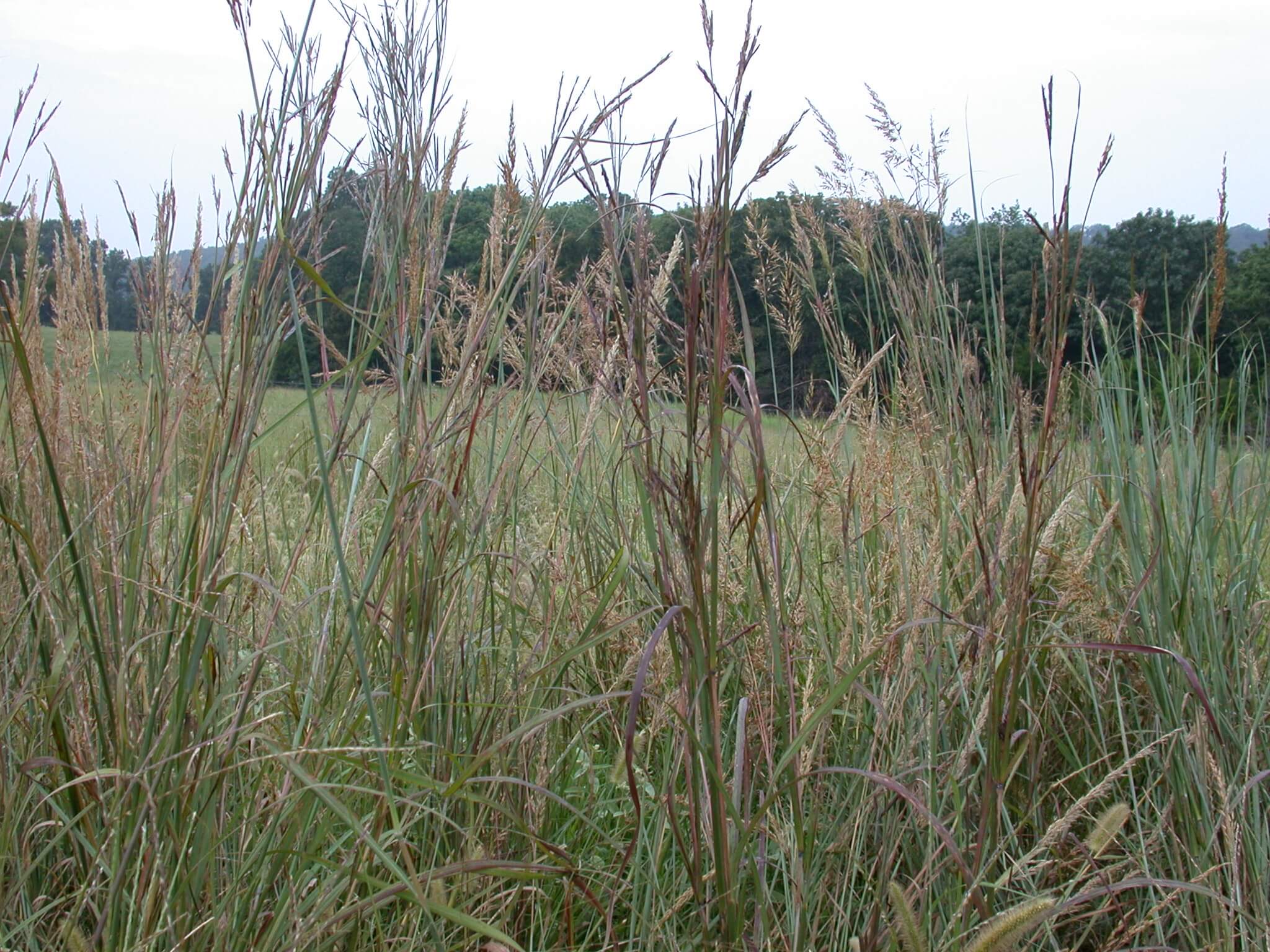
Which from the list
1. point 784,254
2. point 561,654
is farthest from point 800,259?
point 561,654

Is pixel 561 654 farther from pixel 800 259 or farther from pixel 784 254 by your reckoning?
pixel 800 259

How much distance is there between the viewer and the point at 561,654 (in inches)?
52.3

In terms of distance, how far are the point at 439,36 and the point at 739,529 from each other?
43.6 inches

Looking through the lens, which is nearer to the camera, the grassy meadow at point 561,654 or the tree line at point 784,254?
the grassy meadow at point 561,654

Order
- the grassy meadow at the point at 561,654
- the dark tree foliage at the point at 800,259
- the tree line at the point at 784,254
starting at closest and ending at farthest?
the grassy meadow at the point at 561,654 < the dark tree foliage at the point at 800,259 < the tree line at the point at 784,254

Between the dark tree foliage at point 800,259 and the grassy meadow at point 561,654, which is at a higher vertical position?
the dark tree foliage at point 800,259

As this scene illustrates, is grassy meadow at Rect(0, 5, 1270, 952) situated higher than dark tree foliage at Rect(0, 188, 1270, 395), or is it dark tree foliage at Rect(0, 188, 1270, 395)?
dark tree foliage at Rect(0, 188, 1270, 395)

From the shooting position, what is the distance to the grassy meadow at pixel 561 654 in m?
1.03

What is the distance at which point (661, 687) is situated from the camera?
134 centimetres

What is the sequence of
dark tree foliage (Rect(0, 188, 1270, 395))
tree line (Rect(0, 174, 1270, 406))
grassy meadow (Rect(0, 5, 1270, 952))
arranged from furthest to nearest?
tree line (Rect(0, 174, 1270, 406)) → dark tree foliage (Rect(0, 188, 1270, 395)) → grassy meadow (Rect(0, 5, 1270, 952))

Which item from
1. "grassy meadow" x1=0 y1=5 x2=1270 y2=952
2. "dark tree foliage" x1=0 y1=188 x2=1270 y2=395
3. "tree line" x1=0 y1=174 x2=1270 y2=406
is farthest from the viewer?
"tree line" x1=0 y1=174 x2=1270 y2=406

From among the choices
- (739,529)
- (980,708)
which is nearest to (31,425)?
(739,529)

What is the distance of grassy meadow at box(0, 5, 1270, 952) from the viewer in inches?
40.4

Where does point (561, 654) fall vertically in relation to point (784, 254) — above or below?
below
